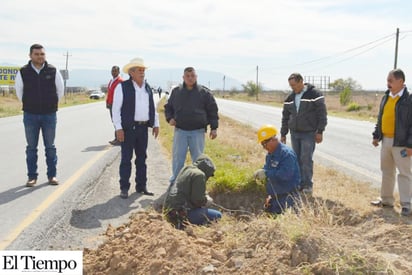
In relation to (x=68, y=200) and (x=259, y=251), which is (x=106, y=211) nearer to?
(x=68, y=200)

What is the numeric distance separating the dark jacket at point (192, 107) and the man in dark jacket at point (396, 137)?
2.42 m

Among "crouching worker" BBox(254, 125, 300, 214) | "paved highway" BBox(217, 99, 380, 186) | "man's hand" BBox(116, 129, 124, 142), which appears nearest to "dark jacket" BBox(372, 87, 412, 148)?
"crouching worker" BBox(254, 125, 300, 214)

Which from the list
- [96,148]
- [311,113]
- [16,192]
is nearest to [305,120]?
[311,113]

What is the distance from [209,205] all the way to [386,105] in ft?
8.97

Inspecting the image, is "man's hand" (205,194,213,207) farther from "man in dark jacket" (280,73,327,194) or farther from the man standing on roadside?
the man standing on roadside

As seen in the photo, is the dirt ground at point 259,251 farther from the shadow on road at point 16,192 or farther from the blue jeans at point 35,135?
the blue jeans at point 35,135

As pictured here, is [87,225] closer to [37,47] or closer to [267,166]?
[267,166]

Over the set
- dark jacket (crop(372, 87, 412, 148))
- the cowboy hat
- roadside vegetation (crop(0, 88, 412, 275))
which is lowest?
roadside vegetation (crop(0, 88, 412, 275))

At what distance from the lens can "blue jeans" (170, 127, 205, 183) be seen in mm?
6926

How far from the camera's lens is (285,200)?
580 centimetres

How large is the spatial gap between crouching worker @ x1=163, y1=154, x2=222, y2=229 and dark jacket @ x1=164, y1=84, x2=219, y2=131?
149cm

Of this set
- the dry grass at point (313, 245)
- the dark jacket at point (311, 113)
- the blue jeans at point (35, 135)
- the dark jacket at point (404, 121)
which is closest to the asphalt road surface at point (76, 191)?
the blue jeans at point (35, 135)

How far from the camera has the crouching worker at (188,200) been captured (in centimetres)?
527

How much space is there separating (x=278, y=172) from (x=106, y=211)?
7.25 ft
